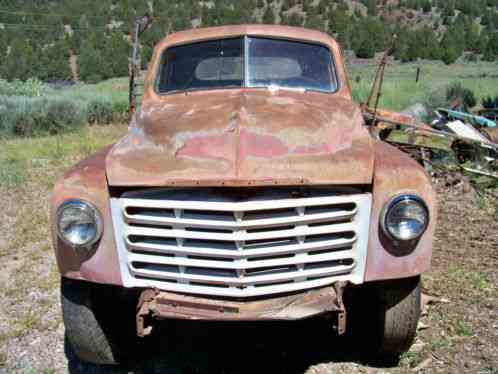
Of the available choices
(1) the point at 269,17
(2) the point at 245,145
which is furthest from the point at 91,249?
(1) the point at 269,17

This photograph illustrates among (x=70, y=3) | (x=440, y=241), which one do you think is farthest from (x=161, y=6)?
(x=440, y=241)

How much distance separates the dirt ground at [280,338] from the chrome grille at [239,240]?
0.88 m

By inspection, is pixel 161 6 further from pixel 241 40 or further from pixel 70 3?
pixel 241 40

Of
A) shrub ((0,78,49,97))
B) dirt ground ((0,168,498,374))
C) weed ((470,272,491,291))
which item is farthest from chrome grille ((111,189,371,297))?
shrub ((0,78,49,97))

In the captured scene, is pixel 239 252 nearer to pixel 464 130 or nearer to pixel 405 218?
pixel 405 218

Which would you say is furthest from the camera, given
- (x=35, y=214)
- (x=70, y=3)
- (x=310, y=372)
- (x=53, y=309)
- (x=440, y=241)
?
(x=70, y=3)

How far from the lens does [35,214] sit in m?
6.79

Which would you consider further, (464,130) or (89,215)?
(464,130)

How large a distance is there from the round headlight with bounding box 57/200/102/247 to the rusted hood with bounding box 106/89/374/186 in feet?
0.66

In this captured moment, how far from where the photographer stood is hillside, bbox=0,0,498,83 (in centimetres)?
2103

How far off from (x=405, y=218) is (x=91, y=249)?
158 cm

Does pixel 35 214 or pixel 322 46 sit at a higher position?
pixel 322 46

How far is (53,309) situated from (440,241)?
3.50 meters

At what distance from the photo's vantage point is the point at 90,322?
3227 millimetres
